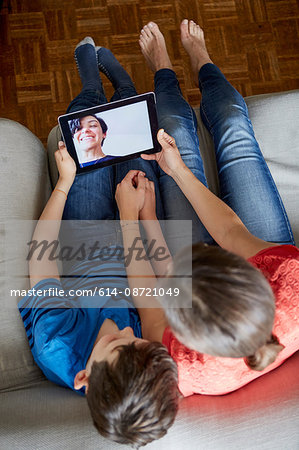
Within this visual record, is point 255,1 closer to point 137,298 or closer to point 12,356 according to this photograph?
point 137,298

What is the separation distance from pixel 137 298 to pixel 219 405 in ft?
0.98

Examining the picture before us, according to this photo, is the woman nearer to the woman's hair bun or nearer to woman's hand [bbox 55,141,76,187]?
the woman's hair bun

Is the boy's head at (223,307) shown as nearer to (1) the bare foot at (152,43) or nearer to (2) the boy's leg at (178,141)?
(2) the boy's leg at (178,141)

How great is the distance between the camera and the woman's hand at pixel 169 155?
1149 millimetres

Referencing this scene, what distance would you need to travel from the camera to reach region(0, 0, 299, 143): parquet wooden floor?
1678mm

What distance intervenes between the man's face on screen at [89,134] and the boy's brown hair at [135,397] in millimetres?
594

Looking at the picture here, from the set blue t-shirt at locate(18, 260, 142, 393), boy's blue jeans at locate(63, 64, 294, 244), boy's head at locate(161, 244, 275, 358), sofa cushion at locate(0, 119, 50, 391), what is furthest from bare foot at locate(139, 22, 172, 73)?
boy's head at locate(161, 244, 275, 358)

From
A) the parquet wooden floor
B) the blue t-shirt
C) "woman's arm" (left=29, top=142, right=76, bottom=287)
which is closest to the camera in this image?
the blue t-shirt

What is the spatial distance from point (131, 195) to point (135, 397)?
0.57 meters

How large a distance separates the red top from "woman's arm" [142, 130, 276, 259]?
0.07 metres

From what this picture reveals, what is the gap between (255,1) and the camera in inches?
71.4

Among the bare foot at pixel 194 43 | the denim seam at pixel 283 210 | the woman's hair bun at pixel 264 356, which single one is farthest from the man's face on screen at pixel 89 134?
the woman's hair bun at pixel 264 356

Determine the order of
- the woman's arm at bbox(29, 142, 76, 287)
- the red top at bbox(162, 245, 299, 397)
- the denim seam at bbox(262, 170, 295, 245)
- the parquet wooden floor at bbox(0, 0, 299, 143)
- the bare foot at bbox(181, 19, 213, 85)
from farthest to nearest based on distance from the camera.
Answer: the parquet wooden floor at bbox(0, 0, 299, 143) → the bare foot at bbox(181, 19, 213, 85) → the denim seam at bbox(262, 170, 295, 245) → the woman's arm at bbox(29, 142, 76, 287) → the red top at bbox(162, 245, 299, 397)

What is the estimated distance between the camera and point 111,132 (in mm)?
1146
